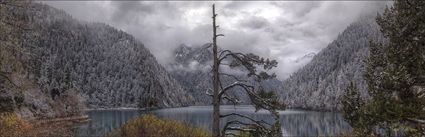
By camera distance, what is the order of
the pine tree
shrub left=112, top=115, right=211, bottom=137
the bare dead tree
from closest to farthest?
the bare dead tree < the pine tree < shrub left=112, top=115, right=211, bottom=137

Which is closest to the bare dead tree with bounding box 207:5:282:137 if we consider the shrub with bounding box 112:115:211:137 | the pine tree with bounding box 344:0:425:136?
the pine tree with bounding box 344:0:425:136

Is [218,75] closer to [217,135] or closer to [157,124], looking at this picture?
[217,135]

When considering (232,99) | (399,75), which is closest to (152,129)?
(399,75)

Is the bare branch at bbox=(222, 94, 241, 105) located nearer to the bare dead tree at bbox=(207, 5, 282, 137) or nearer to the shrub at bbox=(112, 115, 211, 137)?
the bare dead tree at bbox=(207, 5, 282, 137)

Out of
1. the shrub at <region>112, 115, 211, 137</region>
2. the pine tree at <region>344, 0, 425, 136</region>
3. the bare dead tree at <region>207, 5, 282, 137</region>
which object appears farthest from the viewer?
the shrub at <region>112, 115, 211, 137</region>

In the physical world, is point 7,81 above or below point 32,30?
below

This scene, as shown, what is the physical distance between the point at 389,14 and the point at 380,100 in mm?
5487

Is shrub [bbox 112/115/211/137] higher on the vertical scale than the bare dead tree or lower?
Result: lower

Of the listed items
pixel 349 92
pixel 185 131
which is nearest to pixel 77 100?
pixel 185 131

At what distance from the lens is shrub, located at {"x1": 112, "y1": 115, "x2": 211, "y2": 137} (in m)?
71.4

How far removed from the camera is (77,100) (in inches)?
7466

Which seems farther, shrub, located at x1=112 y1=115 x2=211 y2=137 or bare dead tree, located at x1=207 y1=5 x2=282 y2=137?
shrub, located at x1=112 y1=115 x2=211 y2=137

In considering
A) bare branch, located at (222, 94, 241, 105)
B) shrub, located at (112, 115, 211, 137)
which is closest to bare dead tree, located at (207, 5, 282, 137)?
bare branch, located at (222, 94, 241, 105)

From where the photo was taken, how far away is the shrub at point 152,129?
71.4 meters
